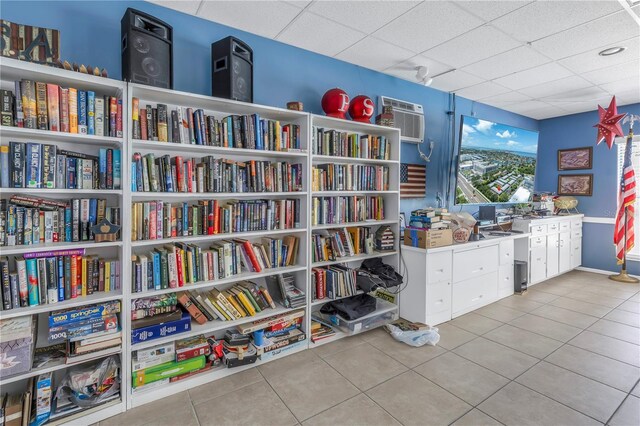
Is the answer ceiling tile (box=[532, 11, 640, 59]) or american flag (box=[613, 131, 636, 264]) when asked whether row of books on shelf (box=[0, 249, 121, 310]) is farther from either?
american flag (box=[613, 131, 636, 264])

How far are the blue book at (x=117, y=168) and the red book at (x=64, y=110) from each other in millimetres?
256

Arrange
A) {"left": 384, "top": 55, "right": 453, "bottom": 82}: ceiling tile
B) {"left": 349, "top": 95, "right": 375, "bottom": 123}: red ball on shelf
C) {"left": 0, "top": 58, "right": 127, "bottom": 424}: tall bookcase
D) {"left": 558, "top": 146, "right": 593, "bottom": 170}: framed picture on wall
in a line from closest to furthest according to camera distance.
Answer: {"left": 0, "top": 58, "right": 127, "bottom": 424}: tall bookcase, {"left": 349, "top": 95, "right": 375, "bottom": 123}: red ball on shelf, {"left": 384, "top": 55, "right": 453, "bottom": 82}: ceiling tile, {"left": 558, "top": 146, "right": 593, "bottom": 170}: framed picture on wall

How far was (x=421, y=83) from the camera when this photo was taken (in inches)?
147

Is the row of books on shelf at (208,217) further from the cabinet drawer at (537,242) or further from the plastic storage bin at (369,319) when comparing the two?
the cabinet drawer at (537,242)

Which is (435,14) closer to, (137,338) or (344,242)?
(344,242)

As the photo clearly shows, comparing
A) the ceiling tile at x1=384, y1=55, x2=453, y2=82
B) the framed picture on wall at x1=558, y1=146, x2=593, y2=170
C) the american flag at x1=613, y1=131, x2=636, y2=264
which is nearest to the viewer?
the ceiling tile at x1=384, y1=55, x2=453, y2=82

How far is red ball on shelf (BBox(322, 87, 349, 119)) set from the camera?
2.77m

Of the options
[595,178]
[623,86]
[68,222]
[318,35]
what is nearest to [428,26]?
[318,35]

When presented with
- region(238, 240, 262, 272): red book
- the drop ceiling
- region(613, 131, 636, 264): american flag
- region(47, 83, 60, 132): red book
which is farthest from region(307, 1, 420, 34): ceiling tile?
region(613, 131, 636, 264): american flag

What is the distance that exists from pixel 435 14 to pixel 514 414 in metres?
2.75

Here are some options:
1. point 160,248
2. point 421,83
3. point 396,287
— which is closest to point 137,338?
point 160,248

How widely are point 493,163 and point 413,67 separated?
176 centimetres

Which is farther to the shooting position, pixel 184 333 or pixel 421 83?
pixel 421 83

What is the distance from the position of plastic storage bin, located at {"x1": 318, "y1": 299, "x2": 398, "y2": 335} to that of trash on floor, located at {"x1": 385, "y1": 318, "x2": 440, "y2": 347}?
114 millimetres
